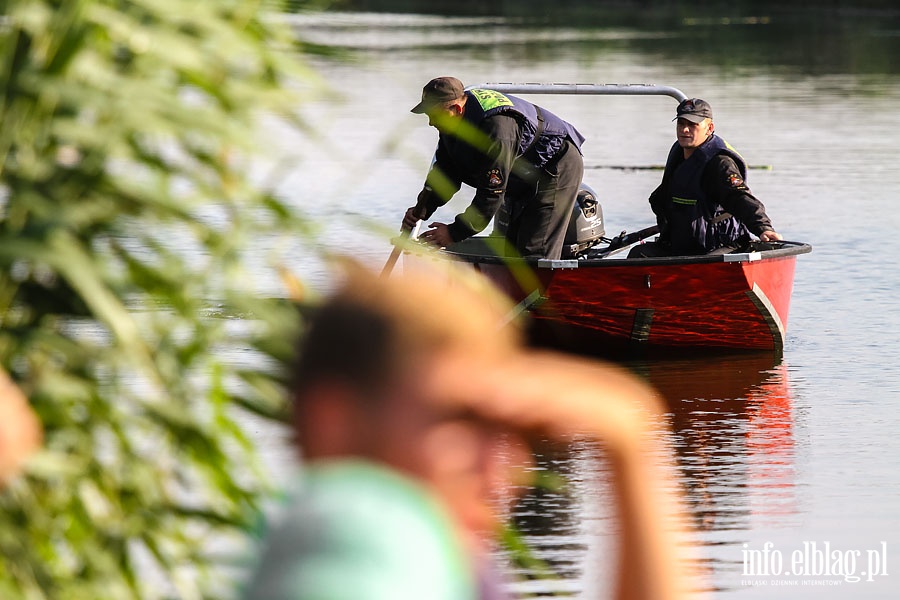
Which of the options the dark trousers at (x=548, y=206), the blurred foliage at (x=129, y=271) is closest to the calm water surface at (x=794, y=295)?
the blurred foliage at (x=129, y=271)

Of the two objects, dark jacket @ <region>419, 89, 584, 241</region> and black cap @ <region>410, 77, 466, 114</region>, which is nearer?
black cap @ <region>410, 77, 466, 114</region>

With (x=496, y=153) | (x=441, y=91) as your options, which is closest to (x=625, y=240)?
(x=496, y=153)

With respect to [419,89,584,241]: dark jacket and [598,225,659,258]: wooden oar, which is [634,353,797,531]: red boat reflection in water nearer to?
[598,225,659,258]: wooden oar

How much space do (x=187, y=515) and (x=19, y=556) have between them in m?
0.30

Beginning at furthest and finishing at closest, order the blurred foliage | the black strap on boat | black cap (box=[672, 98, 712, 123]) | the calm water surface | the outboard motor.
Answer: the outboard motor < the black strap on boat < black cap (box=[672, 98, 712, 123]) < the calm water surface < the blurred foliage

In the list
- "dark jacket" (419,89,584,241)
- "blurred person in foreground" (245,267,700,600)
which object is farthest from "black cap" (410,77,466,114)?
"blurred person in foreground" (245,267,700,600)

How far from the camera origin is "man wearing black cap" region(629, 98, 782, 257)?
8727mm

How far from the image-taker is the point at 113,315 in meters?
2.28

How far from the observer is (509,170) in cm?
886

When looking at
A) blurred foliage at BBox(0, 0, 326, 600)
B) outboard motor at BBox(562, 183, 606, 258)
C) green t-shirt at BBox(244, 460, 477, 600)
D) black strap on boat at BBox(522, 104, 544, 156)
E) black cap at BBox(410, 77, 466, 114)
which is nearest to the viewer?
green t-shirt at BBox(244, 460, 477, 600)

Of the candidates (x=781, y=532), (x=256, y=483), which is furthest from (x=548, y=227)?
(x=256, y=483)

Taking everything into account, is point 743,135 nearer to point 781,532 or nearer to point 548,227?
point 548,227

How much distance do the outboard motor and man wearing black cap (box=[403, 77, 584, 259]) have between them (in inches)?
17.1

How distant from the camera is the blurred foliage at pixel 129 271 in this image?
2.40 metres
